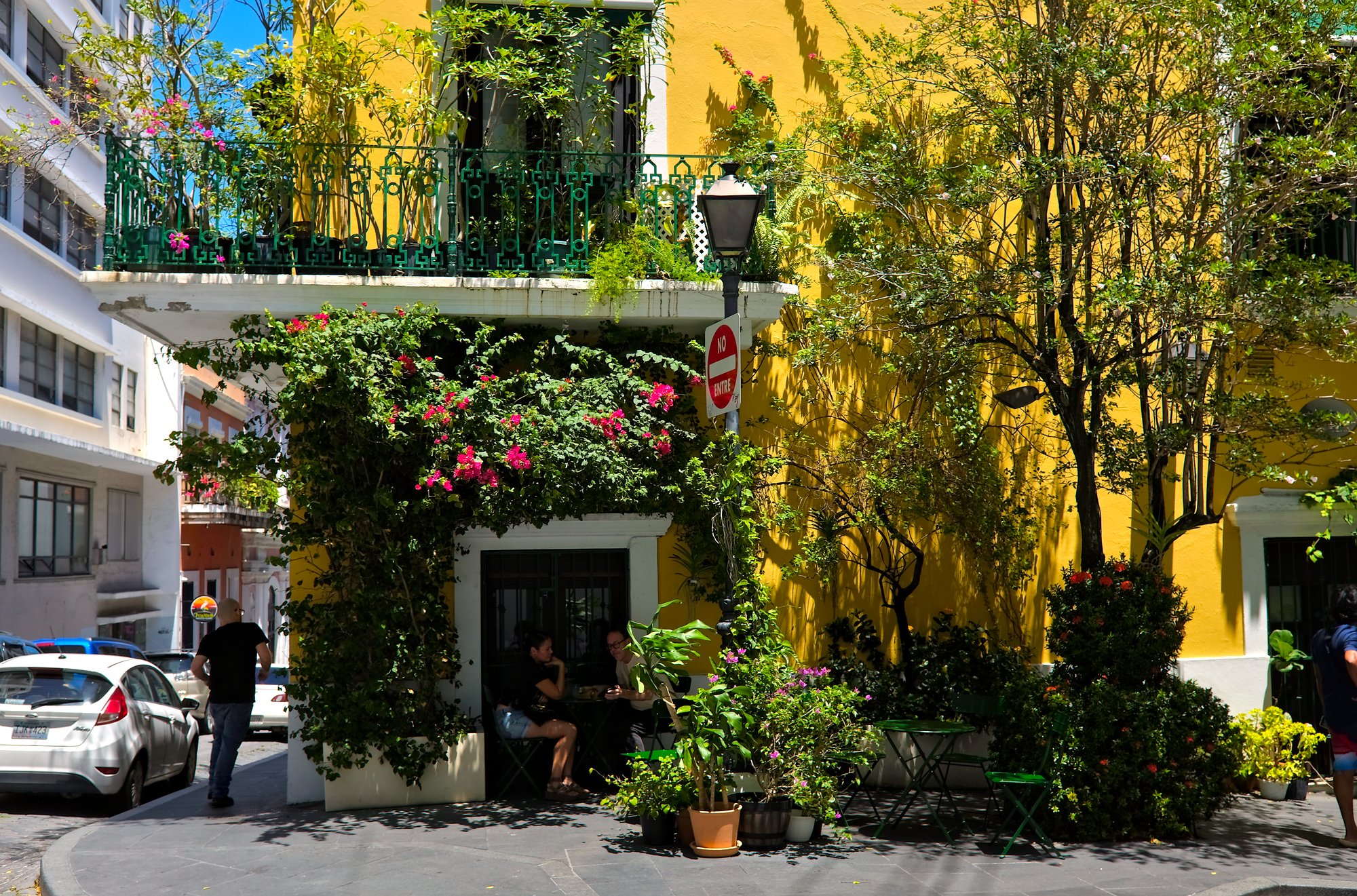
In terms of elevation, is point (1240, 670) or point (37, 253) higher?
point (37, 253)

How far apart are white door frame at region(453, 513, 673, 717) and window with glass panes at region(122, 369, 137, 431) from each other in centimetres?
2482

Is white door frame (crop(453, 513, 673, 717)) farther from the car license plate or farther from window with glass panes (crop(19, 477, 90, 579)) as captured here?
window with glass panes (crop(19, 477, 90, 579))

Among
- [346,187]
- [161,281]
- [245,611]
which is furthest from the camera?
[245,611]

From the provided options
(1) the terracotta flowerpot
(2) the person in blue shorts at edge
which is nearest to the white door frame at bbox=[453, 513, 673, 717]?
(1) the terracotta flowerpot

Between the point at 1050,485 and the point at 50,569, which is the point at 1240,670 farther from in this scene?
the point at 50,569

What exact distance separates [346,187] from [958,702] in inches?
258

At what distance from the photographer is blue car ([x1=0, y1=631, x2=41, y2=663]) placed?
579 inches

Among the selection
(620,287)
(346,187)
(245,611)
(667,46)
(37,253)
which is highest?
(37,253)

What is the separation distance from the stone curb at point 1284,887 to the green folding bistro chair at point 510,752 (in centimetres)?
337

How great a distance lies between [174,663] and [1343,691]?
691 inches

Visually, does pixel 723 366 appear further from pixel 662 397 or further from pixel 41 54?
pixel 41 54

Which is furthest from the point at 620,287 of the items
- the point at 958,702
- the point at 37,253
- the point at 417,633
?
the point at 37,253

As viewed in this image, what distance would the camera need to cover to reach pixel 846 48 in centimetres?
1094

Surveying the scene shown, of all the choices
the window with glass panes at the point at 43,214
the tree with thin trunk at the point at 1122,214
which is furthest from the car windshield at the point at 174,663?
the tree with thin trunk at the point at 1122,214
